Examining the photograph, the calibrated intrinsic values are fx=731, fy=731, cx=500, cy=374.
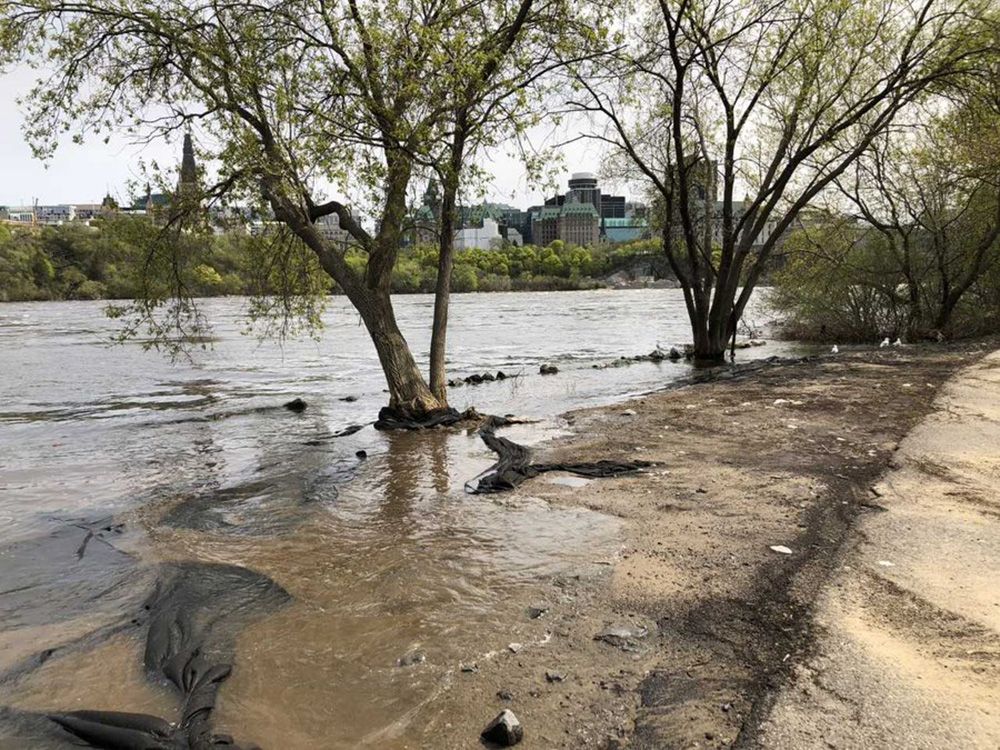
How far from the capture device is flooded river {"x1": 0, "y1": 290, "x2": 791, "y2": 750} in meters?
4.01

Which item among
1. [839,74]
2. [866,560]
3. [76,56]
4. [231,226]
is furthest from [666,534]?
[839,74]

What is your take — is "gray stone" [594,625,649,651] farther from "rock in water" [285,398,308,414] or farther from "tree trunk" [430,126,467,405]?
"rock in water" [285,398,308,414]

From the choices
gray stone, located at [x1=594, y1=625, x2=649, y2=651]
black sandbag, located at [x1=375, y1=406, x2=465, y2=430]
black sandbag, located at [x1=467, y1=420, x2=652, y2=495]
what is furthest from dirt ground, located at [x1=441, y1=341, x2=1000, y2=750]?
black sandbag, located at [x1=375, y1=406, x2=465, y2=430]

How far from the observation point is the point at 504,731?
11.1ft

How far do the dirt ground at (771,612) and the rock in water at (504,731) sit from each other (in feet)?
0.20

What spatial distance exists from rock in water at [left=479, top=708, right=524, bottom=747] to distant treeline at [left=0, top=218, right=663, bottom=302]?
33.2 feet

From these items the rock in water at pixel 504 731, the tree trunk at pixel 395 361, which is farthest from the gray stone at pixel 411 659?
the tree trunk at pixel 395 361

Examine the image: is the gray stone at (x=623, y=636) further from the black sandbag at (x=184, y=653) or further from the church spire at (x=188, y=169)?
the church spire at (x=188, y=169)

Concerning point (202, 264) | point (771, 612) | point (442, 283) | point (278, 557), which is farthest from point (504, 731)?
point (202, 264)

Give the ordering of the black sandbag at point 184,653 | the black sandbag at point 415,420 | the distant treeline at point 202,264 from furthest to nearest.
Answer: the distant treeline at point 202,264
the black sandbag at point 415,420
the black sandbag at point 184,653

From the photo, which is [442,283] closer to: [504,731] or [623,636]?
[623,636]

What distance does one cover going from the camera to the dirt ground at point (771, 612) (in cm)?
336

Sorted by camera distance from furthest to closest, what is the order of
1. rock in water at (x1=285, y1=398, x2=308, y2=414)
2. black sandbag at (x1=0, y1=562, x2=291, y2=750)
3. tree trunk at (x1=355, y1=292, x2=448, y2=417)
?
rock in water at (x1=285, y1=398, x2=308, y2=414), tree trunk at (x1=355, y1=292, x2=448, y2=417), black sandbag at (x1=0, y1=562, x2=291, y2=750)

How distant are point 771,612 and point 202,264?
39.9 feet
